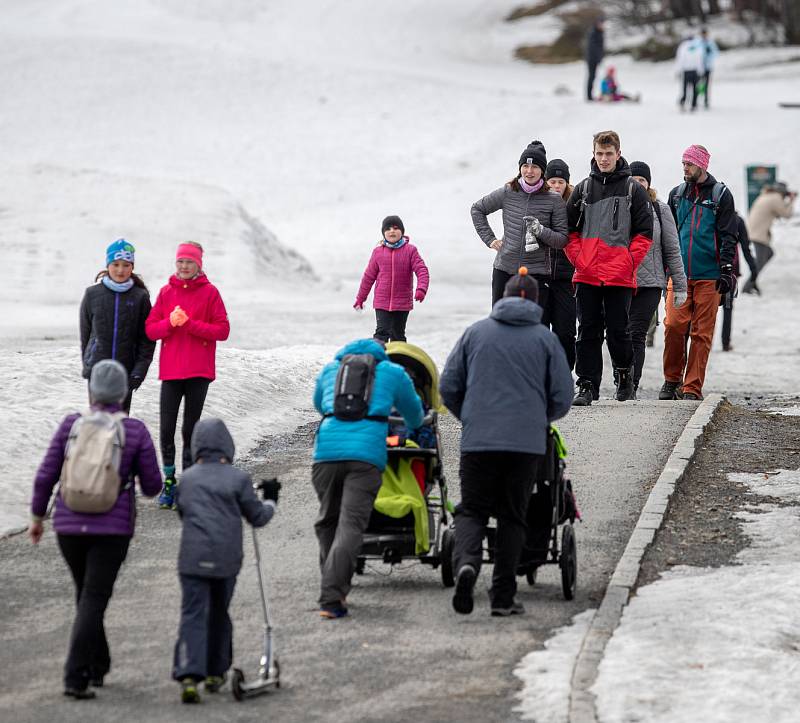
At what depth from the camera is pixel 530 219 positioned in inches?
461

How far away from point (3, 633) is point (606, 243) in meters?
6.10

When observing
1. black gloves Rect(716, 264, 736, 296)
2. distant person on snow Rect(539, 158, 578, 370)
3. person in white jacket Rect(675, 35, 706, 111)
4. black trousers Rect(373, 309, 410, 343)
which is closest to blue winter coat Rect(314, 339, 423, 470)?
distant person on snow Rect(539, 158, 578, 370)

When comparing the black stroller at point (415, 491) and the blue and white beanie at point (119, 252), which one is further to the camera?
the blue and white beanie at point (119, 252)

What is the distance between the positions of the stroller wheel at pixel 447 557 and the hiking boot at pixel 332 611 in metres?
0.76

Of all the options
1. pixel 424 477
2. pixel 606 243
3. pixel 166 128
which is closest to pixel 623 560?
pixel 424 477

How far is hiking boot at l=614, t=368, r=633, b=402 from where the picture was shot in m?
12.9

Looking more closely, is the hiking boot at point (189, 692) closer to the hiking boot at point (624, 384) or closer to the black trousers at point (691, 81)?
the hiking boot at point (624, 384)

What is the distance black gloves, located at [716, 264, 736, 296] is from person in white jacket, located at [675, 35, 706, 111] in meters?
24.7

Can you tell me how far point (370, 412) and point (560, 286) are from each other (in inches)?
199

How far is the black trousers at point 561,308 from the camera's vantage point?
483 inches

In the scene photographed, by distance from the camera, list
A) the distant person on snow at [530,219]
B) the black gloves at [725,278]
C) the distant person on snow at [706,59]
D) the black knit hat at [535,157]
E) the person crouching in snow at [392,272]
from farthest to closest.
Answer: the distant person on snow at [706,59] < the person crouching in snow at [392,272] < the black gloves at [725,278] < the distant person on snow at [530,219] < the black knit hat at [535,157]

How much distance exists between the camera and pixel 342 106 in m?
42.6

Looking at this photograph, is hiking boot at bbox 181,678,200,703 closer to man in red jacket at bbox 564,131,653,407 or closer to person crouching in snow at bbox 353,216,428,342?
man in red jacket at bbox 564,131,653,407

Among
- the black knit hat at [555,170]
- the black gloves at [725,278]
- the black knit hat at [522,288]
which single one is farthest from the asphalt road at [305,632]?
the black gloves at [725,278]
